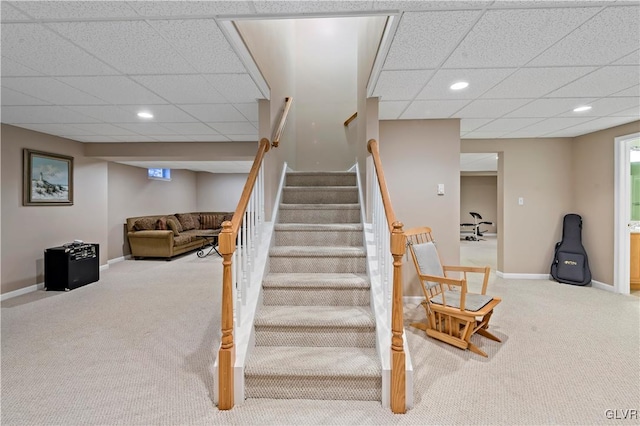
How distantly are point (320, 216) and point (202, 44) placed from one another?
6.60 ft

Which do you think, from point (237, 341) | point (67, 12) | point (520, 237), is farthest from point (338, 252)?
point (520, 237)

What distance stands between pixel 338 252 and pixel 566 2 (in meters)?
2.22

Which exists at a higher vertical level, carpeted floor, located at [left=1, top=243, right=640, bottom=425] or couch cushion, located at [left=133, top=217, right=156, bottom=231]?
couch cushion, located at [left=133, top=217, right=156, bottom=231]

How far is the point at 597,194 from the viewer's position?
441cm

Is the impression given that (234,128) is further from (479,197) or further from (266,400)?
(479,197)

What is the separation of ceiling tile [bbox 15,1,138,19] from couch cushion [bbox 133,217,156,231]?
6002 millimetres

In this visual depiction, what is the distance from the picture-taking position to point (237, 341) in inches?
79.1

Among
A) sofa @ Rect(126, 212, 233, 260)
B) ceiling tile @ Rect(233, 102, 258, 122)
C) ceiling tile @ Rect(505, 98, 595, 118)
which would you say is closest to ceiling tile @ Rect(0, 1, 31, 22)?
ceiling tile @ Rect(233, 102, 258, 122)

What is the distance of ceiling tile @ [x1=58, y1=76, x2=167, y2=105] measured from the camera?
2.62 meters

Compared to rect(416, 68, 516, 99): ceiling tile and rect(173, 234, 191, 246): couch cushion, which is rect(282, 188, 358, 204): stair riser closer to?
rect(416, 68, 516, 99): ceiling tile

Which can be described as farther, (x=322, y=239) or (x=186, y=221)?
(x=186, y=221)

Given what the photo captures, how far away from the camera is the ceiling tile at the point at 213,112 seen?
3432 millimetres

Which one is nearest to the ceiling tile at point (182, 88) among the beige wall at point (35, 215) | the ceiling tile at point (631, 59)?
the beige wall at point (35, 215)

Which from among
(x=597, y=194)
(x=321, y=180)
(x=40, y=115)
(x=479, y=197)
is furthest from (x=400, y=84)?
(x=479, y=197)
